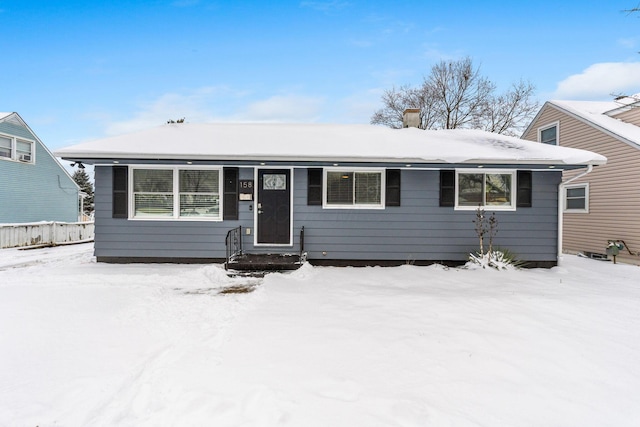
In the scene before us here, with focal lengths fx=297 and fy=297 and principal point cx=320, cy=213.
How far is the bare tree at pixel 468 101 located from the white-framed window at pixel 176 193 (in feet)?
59.8

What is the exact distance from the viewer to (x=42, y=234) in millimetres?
10898

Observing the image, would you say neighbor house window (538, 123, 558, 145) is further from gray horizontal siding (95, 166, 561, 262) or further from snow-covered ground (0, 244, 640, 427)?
snow-covered ground (0, 244, 640, 427)

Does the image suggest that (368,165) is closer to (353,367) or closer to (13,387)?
(353,367)

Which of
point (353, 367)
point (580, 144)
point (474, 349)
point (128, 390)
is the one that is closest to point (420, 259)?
point (474, 349)

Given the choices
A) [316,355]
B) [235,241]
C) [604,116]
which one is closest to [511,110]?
[604,116]

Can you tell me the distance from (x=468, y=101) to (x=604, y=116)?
10259 mm

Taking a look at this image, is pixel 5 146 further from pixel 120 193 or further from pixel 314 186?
pixel 314 186

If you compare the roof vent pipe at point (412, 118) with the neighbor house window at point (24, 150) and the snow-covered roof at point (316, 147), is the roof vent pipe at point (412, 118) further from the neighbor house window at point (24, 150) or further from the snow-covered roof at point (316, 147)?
the neighbor house window at point (24, 150)

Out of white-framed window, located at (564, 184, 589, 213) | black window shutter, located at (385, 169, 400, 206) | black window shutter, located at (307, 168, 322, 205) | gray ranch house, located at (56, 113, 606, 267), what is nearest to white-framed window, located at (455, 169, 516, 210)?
gray ranch house, located at (56, 113, 606, 267)

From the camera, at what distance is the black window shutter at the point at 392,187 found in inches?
271

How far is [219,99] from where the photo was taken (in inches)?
1049

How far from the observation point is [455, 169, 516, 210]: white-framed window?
7.00m

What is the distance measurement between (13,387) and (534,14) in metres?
20.2

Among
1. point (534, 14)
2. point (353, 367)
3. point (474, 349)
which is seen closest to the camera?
point (353, 367)
